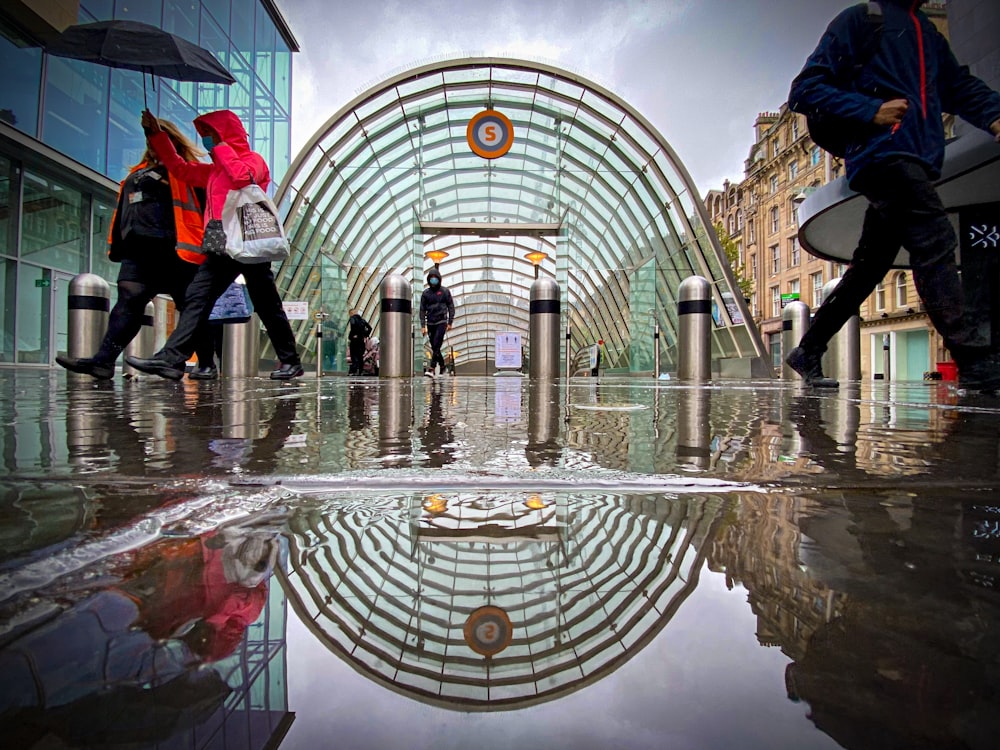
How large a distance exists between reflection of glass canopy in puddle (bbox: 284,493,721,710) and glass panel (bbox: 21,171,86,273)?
1720 centimetres

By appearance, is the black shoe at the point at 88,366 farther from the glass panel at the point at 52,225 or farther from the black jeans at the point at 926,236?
the glass panel at the point at 52,225

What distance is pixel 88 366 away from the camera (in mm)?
4832

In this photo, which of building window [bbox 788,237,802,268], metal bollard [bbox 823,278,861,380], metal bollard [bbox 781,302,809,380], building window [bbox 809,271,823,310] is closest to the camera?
metal bollard [bbox 823,278,861,380]

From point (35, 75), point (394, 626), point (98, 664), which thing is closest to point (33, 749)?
point (98, 664)

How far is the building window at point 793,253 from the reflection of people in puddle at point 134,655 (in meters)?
40.9

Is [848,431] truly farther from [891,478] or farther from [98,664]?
[98,664]

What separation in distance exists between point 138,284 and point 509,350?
1260 centimetres

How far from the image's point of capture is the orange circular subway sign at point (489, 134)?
69.7ft

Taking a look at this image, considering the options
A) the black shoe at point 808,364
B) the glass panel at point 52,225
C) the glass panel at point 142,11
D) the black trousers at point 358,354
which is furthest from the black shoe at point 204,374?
the glass panel at point 142,11

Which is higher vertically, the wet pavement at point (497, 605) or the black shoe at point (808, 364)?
the black shoe at point (808, 364)

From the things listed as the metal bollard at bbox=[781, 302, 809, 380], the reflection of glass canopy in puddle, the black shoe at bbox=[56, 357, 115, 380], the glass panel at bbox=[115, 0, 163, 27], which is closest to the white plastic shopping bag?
the black shoe at bbox=[56, 357, 115, 380]

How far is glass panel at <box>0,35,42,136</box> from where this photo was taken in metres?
12.8

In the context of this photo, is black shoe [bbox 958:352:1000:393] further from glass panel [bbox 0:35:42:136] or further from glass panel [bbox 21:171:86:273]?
glass panel [bbox 21:171:86:273]

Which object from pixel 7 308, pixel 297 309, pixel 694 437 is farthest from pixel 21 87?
pixel 694 437
